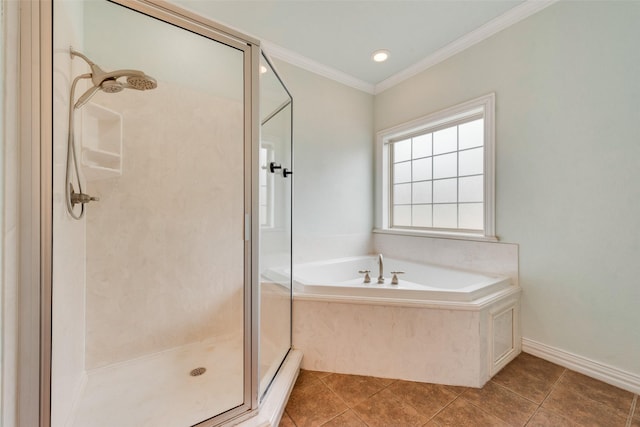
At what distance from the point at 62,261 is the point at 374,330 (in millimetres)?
1623

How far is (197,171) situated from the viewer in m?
1.90

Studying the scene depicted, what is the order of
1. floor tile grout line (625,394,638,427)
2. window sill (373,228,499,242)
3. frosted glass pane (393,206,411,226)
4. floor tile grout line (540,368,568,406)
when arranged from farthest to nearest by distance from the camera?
frosted glass pane (393,206,411,226), window sill (373,228,499,242), floor tile grout line (540,368,568,406), floor tile grout line (625,394,638,427)

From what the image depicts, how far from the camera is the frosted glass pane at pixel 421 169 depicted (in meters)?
2.68

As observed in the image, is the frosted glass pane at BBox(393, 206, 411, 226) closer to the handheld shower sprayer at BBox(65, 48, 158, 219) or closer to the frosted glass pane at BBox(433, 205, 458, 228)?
the frosted glass pane at BBox(433, 205, 458, 228)

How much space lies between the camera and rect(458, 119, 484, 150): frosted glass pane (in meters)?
2.24

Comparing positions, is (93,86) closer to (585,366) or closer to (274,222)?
(274,222)

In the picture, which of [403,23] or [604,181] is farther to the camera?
[403,23]

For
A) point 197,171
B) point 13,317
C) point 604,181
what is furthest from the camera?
point 197,171

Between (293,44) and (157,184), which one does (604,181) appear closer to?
(293,44)

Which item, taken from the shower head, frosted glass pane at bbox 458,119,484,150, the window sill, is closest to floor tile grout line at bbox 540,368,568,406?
the window sill

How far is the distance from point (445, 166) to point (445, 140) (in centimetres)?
26

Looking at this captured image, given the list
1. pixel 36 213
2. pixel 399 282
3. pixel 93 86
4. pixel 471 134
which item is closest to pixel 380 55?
pixel 471 134

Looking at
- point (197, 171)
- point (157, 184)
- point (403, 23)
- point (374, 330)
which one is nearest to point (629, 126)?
point (403, 23)

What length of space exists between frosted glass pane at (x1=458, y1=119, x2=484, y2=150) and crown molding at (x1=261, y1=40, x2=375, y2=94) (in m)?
1.17
